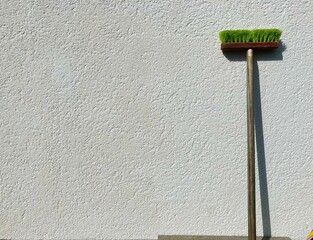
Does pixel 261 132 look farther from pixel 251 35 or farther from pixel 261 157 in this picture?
pixel 251 35

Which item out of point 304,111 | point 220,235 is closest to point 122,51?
point 304,111

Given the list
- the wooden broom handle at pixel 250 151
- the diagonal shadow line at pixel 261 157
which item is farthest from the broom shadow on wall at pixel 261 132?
the wooden broom handle at pixel 250 151

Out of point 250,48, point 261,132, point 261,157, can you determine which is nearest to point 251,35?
point 250,48

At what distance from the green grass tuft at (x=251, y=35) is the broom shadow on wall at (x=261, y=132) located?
0.30 feet

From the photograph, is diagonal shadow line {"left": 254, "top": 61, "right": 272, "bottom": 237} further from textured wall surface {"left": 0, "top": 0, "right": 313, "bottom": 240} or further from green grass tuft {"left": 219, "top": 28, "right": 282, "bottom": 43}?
green grass tuft {"left": 219, "top": 28, "right": 282, "bottom": 43}

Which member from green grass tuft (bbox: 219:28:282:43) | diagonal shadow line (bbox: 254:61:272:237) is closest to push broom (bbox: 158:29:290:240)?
green grass tuft (bbox: 219:28:282:43)

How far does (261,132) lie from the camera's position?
2090 mm

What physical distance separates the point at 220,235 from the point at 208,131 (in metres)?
0.69

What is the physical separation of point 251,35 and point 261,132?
60 cm

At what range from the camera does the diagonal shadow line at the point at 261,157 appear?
2078 millimetres

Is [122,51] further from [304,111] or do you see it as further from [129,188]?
[304,111]

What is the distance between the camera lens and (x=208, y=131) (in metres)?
2.11

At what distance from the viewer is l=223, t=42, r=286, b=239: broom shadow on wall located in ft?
6.78

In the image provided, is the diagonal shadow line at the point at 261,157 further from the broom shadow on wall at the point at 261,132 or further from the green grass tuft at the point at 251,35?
the green grass tuft at the point at 251,35
